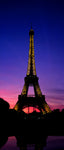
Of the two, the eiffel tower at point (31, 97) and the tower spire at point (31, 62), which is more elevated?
the tower spire at point (31, 62)

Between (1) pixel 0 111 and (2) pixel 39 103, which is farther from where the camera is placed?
(2) pixel 39 103

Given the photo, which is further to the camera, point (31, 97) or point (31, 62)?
point (31, 62)

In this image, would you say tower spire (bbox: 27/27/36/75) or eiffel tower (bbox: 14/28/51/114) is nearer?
eiffel tower (bbox: 14/28/51/114)

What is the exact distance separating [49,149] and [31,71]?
39.4 meters

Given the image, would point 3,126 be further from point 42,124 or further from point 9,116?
point 42,124

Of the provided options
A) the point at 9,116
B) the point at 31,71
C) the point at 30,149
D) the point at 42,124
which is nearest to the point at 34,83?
the point at 31,71

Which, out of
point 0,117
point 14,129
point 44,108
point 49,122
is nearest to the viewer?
point 0,117

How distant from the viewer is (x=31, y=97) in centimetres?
4741

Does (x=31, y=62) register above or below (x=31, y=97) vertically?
above

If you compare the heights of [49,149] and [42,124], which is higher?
[42,124]

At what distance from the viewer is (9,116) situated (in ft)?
80.7

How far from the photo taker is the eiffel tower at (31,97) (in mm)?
45125

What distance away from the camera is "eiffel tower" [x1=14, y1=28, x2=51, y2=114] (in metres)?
45.1

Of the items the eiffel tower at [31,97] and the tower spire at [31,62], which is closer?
the eiffel tower at [31,97]
